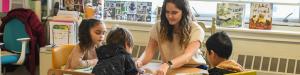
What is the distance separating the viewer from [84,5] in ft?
12.3

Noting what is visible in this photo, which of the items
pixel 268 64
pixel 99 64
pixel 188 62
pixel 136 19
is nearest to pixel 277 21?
pixel 268 64

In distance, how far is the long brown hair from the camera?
2.40 m

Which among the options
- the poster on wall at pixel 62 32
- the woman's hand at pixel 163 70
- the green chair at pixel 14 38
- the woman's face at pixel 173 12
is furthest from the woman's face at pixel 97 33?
the green chair at pixel 14 38

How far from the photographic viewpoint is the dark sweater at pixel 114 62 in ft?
6.66

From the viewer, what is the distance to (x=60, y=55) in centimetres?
249

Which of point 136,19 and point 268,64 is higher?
point 136,19

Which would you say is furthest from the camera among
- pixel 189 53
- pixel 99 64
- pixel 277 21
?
pixel 277 21

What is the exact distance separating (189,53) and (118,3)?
1.61 meters

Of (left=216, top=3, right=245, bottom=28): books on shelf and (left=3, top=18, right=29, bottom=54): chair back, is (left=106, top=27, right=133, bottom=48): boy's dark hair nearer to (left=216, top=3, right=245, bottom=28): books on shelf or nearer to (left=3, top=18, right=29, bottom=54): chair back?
(left=216, top=3, right=245, bottom=28): books on shelf

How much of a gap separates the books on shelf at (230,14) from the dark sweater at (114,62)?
1556 mm

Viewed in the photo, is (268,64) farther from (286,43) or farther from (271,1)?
(271,1)

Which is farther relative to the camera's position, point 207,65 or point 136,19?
point 136,19

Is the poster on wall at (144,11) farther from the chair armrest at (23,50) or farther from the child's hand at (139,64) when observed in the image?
the child's hand at (139,64)

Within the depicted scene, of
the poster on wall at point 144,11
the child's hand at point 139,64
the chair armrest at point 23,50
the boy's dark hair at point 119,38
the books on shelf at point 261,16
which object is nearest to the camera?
the boy's dark hair at point 119,38
